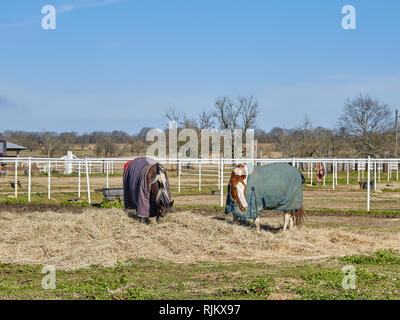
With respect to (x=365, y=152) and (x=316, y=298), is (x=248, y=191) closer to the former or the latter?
(x=316, y=298)

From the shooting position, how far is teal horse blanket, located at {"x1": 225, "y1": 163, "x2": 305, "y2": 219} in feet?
37.1

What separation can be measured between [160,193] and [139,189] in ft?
2.27

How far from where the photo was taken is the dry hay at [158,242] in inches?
354

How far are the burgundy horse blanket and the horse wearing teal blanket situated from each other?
6.46ft

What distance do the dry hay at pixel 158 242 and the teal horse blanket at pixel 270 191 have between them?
19.5 inches

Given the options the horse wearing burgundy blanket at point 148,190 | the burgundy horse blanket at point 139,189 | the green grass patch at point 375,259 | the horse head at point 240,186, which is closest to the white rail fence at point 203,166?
the burgundy horse blanket at point 139,189

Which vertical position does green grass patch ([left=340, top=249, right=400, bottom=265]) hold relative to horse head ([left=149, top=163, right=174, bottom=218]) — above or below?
below

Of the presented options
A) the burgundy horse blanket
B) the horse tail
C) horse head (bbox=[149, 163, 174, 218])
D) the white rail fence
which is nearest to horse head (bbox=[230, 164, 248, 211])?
the horse tail

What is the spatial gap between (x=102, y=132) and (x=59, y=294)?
11486 centimetres

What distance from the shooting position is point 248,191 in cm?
1131

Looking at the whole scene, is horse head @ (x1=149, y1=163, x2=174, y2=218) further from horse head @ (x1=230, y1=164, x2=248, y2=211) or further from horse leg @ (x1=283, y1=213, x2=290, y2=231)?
horse leg @ (x1=283, y1=213, x2=290, y2=231)

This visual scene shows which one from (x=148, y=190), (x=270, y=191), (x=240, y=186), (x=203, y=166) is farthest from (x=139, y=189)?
(x=203, y=166)
